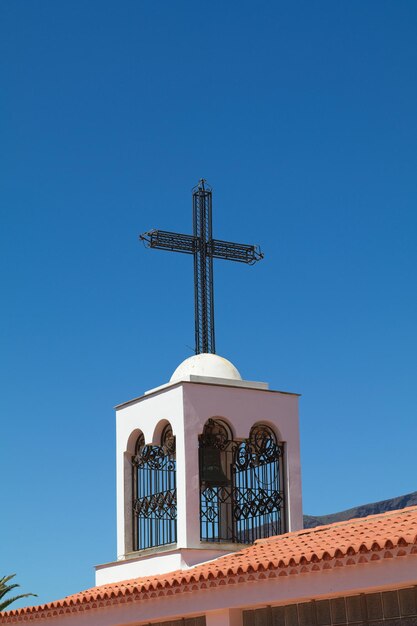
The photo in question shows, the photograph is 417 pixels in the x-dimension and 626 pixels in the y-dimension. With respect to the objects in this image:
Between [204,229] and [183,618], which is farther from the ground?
[204,229]

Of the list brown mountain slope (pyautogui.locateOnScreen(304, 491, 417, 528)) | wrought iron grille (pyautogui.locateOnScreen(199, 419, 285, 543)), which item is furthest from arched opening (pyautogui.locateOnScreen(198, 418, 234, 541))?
brown mountain slope (pyautogui.locateOnScreen(304, 491, 417, 528))

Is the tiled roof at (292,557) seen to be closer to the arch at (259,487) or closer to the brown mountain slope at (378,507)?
the arch at (259,487)

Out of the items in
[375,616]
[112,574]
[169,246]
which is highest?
[169,246]

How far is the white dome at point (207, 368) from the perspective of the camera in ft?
67.9

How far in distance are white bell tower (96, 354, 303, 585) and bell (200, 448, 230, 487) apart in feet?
0.06

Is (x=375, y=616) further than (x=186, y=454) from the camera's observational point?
No

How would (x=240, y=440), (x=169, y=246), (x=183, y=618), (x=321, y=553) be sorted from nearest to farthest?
(x=321, y=553) < (x=183, y=618) < (x=240, y=440) < (x=169, y=246)

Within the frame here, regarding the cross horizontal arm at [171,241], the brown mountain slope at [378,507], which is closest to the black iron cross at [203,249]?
the cross horizontal arm at [171,241]

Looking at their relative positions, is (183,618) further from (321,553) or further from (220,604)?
(321,553)

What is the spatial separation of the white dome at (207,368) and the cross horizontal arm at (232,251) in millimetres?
2270

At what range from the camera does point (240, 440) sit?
2038 cm

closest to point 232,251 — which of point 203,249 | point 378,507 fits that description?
point 203,249

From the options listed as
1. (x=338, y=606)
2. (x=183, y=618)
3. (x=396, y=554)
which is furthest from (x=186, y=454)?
(x=396, y=554)

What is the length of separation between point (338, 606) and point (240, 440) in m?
6.75
